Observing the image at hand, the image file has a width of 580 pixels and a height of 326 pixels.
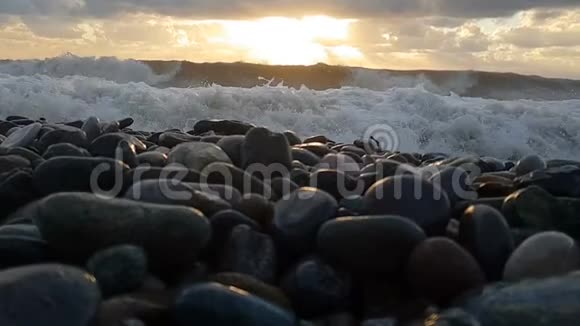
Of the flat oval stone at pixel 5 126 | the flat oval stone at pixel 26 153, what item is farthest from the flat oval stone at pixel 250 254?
the flat oval stone at pixel 5 126

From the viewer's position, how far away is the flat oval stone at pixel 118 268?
1.97m

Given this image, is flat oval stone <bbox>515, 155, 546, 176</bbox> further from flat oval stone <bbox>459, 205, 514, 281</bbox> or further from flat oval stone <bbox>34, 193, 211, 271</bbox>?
flat oval stone <bbox>34, 193, 211, 271</bbox>

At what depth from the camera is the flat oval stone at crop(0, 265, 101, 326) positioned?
1.67 m

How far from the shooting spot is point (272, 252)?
2.28 meters

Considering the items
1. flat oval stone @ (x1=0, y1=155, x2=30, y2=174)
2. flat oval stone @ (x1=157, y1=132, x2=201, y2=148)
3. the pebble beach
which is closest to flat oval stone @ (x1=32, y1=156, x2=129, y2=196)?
the pebble beach

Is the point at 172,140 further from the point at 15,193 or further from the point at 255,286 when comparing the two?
the point at 255,286

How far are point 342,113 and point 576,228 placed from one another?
900 cm

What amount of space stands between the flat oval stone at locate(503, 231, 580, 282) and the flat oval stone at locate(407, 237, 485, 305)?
0.10 m

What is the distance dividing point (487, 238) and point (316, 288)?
0.59 meters

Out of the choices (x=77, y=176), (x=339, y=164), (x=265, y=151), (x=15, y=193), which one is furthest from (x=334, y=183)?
(x=15, y=193)

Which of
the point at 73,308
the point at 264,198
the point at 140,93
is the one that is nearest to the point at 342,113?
the point at 140,93

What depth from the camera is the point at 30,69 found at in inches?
784

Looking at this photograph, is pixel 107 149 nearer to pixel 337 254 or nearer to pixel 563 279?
pixel 337 254

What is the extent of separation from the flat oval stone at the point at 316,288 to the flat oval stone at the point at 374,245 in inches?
2.0
